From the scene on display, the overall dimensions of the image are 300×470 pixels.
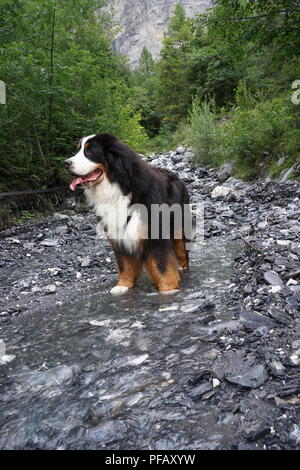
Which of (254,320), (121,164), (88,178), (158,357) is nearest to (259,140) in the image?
(121,164)

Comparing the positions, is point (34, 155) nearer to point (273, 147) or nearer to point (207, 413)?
point (273, 147)

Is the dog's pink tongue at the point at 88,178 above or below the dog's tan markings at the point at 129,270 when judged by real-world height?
above

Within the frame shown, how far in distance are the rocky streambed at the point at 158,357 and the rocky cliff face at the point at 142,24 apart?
109 metres

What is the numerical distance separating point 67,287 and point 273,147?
8.58 m

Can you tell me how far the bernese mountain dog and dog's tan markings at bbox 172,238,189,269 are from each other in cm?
60

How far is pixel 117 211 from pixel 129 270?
2.42 ft

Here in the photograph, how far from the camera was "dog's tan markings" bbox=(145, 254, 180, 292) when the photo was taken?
3.81 metres

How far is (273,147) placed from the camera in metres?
10.8

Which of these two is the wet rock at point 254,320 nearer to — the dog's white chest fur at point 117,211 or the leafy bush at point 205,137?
the dog's white chest fur at point 117,211

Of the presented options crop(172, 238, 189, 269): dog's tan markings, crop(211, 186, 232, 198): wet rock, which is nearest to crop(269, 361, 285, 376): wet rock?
crop(172, 238, 189, 269): dog's tan markings

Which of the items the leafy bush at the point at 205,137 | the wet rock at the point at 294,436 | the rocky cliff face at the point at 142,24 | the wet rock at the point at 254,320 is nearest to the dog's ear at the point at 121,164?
the wet rock at the point at 254,320

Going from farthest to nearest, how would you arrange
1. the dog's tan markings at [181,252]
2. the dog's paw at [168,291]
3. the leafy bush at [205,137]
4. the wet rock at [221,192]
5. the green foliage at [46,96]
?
the leafy bush at [205,137] → the wet rock at [221,192] → the green foliage at [46,96] → the dog's tan markings at [181,252] → the dog's paw at [168,291]

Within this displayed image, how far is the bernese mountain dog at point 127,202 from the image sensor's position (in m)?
3.48
